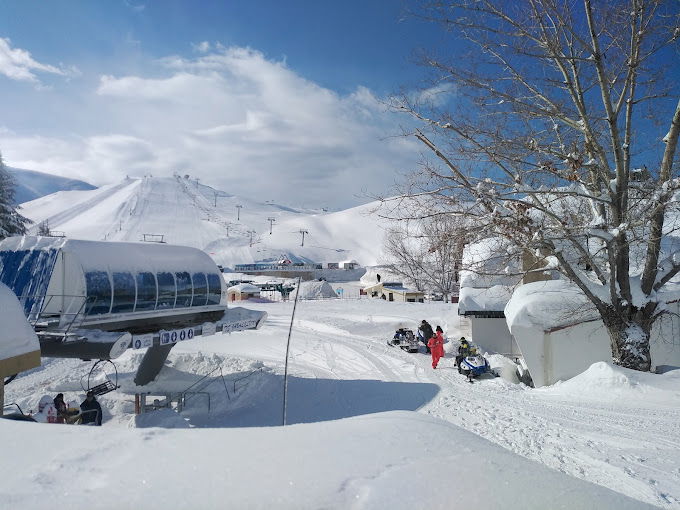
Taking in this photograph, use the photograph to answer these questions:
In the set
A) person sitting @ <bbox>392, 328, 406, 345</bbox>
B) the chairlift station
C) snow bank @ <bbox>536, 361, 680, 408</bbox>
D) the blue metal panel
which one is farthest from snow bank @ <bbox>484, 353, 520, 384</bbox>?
the blue metal panel

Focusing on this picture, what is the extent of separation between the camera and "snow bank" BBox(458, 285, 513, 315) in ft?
68.0

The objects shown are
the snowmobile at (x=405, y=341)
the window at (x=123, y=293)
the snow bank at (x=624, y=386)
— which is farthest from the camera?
the snowmobile at (x=405, y=341)

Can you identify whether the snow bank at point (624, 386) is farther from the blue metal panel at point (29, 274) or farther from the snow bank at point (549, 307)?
the blue metal panel at point (29, 274)

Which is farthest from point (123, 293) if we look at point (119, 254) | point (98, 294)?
point (119, 254)

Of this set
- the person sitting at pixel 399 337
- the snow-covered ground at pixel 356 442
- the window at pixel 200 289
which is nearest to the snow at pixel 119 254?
the window at pixel 200 289

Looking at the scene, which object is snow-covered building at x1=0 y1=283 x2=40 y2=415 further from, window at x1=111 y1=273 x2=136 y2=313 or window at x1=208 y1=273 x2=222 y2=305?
window at x1=208 y1=273 x2=222 y2=305

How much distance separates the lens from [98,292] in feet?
39.5

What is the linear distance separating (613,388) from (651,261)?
3.02m

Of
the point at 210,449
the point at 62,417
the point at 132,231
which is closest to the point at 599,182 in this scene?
the point at 210,449

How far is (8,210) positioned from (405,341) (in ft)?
109

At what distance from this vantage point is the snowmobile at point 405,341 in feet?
66.0

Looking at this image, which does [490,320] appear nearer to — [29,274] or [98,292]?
[98,292]

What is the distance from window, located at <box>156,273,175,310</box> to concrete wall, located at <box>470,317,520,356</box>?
42.9 feet

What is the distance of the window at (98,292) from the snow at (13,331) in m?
4.01
